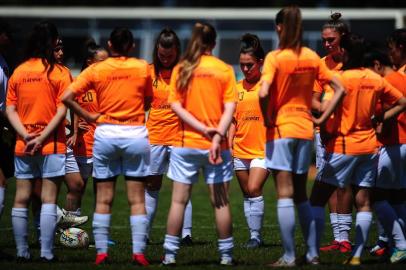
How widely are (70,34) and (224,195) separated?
32.3 meters

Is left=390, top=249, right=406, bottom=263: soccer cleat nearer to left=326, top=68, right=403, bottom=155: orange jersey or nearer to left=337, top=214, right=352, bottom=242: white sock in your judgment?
left=326, top=68, right=403, bottom=155: orange jersey

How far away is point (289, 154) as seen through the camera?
9.48 meters

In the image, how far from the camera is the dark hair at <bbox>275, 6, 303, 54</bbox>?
9.41 metres

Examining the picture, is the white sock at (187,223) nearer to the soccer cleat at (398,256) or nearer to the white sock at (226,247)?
the white sock at (226,247)

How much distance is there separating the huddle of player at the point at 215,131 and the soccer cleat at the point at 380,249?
501mm

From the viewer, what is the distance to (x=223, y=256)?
32.3 feet

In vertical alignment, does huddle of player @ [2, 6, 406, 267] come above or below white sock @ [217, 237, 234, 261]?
above

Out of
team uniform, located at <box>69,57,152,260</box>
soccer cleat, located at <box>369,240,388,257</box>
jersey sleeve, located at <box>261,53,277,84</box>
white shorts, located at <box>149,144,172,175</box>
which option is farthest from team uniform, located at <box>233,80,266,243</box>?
jersey sleeve, located at <box>261,53,277,84</box>

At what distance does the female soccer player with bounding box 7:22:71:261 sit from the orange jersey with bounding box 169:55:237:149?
1.35 metres

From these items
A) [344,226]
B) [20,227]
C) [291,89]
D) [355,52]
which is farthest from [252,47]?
[20,227]

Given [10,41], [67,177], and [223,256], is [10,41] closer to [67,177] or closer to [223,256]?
[67,177]

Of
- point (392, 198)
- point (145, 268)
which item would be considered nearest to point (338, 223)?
point (392, 198)

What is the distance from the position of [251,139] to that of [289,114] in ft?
9.13

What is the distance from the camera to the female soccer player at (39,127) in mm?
10070
